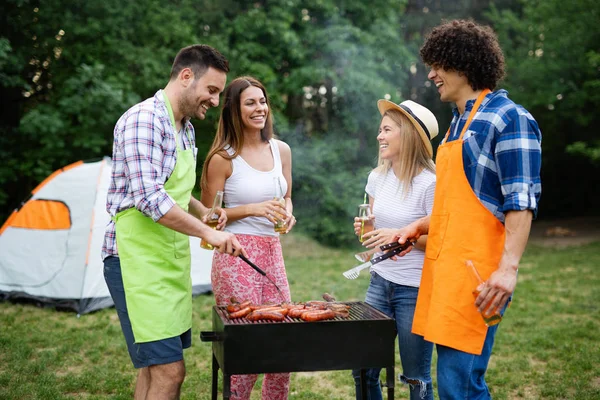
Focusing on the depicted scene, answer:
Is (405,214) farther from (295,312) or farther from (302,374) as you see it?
(302,374)

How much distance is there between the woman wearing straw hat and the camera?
2768 millimetres

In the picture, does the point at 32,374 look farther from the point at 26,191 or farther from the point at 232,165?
the point at 26,191

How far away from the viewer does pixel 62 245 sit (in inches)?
264

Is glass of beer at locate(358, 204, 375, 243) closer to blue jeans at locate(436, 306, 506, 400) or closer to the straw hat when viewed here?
the straw hat

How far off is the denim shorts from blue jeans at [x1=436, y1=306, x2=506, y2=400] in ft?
3.75

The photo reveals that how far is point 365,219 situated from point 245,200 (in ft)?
2.17

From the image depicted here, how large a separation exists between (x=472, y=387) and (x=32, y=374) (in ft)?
12.0

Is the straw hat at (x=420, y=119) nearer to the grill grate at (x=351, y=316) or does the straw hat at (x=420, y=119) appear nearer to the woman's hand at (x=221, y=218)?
the grill grate at (x=351, y=316)

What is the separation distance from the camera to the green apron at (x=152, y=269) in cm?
247

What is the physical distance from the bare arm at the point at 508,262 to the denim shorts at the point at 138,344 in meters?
1.32

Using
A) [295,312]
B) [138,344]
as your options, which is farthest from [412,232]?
[138,344]

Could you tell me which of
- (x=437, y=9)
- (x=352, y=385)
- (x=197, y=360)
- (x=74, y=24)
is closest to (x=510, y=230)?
(x=352, y=385)

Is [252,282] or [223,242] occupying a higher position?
[223,242]

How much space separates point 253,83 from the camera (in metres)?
3.12
